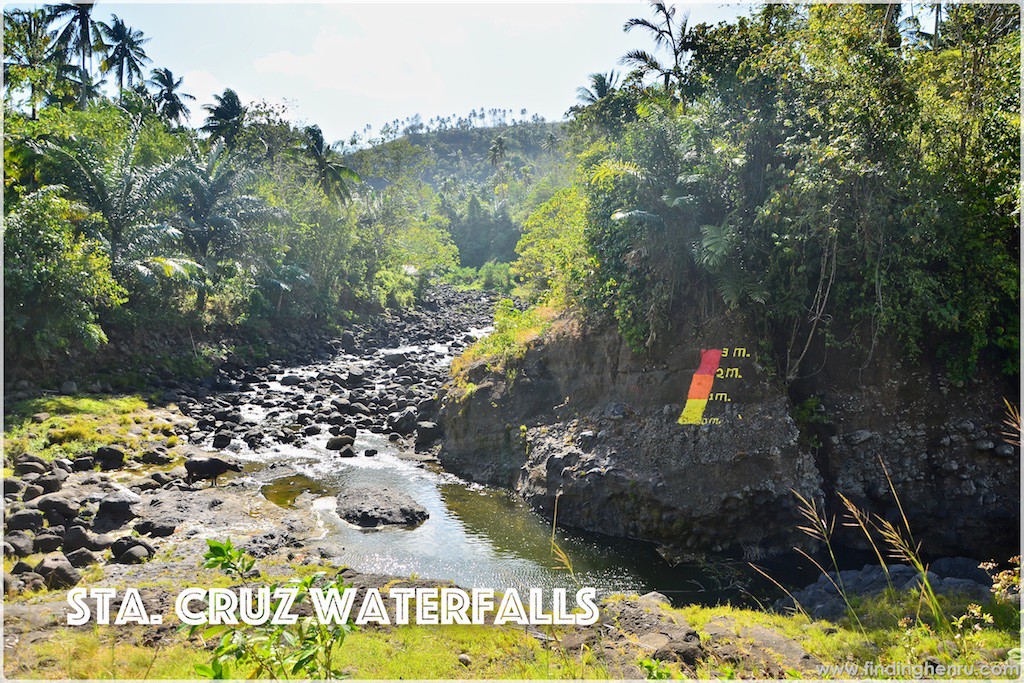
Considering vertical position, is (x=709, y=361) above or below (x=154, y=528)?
above

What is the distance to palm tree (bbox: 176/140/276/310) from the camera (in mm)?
28062

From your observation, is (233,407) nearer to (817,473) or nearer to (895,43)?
(817,473)

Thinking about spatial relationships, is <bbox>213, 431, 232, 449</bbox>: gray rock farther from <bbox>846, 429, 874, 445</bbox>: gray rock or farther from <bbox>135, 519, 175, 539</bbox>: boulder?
<bbox>846, 429, 874, 445</bbox>: gray rock

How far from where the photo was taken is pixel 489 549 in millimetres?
11828

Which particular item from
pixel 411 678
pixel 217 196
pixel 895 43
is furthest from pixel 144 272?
pixel 895 43

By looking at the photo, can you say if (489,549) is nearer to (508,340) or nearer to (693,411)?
(693,411)

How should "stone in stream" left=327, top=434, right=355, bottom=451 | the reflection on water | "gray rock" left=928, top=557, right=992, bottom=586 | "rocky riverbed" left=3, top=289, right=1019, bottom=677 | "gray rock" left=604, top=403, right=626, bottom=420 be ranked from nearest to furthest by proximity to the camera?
"rocky riverbed" left=3, top=289, right=1019, bottom=677 → "gray rock" left=928, top=557, right=992, bottom=586 → the reflection on water → "gray rock" left=604, top=403, right=626, bottom=420 → "stone in stream" left=327, top=434, right=355, bottom=451

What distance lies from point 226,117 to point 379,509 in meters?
39.4

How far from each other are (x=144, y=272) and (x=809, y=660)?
72.6 feet

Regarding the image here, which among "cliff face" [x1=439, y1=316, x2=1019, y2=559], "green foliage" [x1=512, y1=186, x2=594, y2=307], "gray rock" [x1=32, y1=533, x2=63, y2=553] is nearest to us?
"gray rock" [x1=32, y1=533, x2=63, y2=553]

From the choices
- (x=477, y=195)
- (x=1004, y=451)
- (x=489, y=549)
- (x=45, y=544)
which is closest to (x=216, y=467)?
(x=45, y=544)

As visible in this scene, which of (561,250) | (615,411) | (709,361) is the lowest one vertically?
(615,411)

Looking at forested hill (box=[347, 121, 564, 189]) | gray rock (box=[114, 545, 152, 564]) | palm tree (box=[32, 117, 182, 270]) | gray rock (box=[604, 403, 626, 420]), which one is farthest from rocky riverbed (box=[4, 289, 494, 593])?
forested hill (box=[347, 121, 564, 189])

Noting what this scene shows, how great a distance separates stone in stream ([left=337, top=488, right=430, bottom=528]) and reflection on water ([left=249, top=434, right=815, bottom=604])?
0.65 feet
